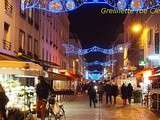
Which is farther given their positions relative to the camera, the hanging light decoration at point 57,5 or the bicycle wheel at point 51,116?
the hanging light decoration at point 57,5

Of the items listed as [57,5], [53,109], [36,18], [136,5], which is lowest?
[53,109]

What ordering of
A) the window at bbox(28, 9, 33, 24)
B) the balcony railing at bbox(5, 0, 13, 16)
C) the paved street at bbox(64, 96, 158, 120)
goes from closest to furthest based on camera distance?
1. the paved street at bbox(64, 96, 158, 120)
2. the balcony railing at bbox(5, 0, 13, 16)
3. the window at bbox(28, 9, 33, 24)

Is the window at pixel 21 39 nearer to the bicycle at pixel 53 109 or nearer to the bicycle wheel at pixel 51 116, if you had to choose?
the bicycle wheel at pixel 51 116

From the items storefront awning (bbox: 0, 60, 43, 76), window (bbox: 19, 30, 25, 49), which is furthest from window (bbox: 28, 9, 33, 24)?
storefront awning (bbox: 0, 60, 43, 76)

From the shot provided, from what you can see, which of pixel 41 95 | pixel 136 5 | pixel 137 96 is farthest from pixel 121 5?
pixel 137 96

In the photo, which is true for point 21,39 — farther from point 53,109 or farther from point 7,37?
point 53,109

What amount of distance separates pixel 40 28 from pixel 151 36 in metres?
10.3

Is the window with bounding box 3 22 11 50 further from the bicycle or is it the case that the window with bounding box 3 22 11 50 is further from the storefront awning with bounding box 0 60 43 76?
the storefront awning with bounding box 0 60 43 76

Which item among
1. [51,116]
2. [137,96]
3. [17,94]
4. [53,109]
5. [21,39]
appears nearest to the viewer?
[53,109]

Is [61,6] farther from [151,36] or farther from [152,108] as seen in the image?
[151,36]

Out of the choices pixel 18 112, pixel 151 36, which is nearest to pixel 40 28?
pixel 151 36

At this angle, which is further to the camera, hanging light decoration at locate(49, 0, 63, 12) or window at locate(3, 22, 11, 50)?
window at locate(3, 22, 11, 50)

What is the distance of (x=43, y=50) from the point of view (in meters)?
45.5

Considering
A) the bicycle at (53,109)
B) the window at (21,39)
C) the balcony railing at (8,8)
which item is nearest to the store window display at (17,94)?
the bicycle at (53,109)
